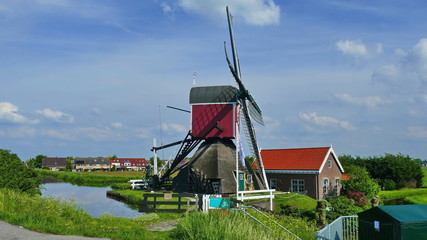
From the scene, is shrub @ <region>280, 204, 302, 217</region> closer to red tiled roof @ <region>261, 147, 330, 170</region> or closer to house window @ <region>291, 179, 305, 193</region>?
red tiled roof @ <region>261, 147, 330, 170</region>

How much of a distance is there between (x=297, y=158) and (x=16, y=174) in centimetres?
2565

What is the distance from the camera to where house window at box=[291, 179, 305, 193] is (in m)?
34.9

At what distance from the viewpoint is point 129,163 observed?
156750 millimetres

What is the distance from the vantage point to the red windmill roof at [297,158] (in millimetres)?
34750

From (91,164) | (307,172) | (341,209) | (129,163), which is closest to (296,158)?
(307,172)

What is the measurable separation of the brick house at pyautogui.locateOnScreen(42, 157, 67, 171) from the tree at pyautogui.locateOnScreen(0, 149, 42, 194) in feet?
463

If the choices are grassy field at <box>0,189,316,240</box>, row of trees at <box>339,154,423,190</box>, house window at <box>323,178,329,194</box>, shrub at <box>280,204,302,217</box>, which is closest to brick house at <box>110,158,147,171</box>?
row of trees at <box>339,154,423,190</box>

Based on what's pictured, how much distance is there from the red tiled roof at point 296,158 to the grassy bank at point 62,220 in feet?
68.3

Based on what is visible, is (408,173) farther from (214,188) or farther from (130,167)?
(130,167)

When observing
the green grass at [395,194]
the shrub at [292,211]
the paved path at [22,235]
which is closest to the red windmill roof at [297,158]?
the green grass at [395,194]

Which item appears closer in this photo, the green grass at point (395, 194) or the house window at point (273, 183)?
the house window at point (273, 183)

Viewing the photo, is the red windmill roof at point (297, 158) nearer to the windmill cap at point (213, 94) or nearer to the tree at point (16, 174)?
the windmill cap at point (213, 94)

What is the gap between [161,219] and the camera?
59.6 ft

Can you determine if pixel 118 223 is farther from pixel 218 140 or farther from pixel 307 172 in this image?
pixel 307 172
